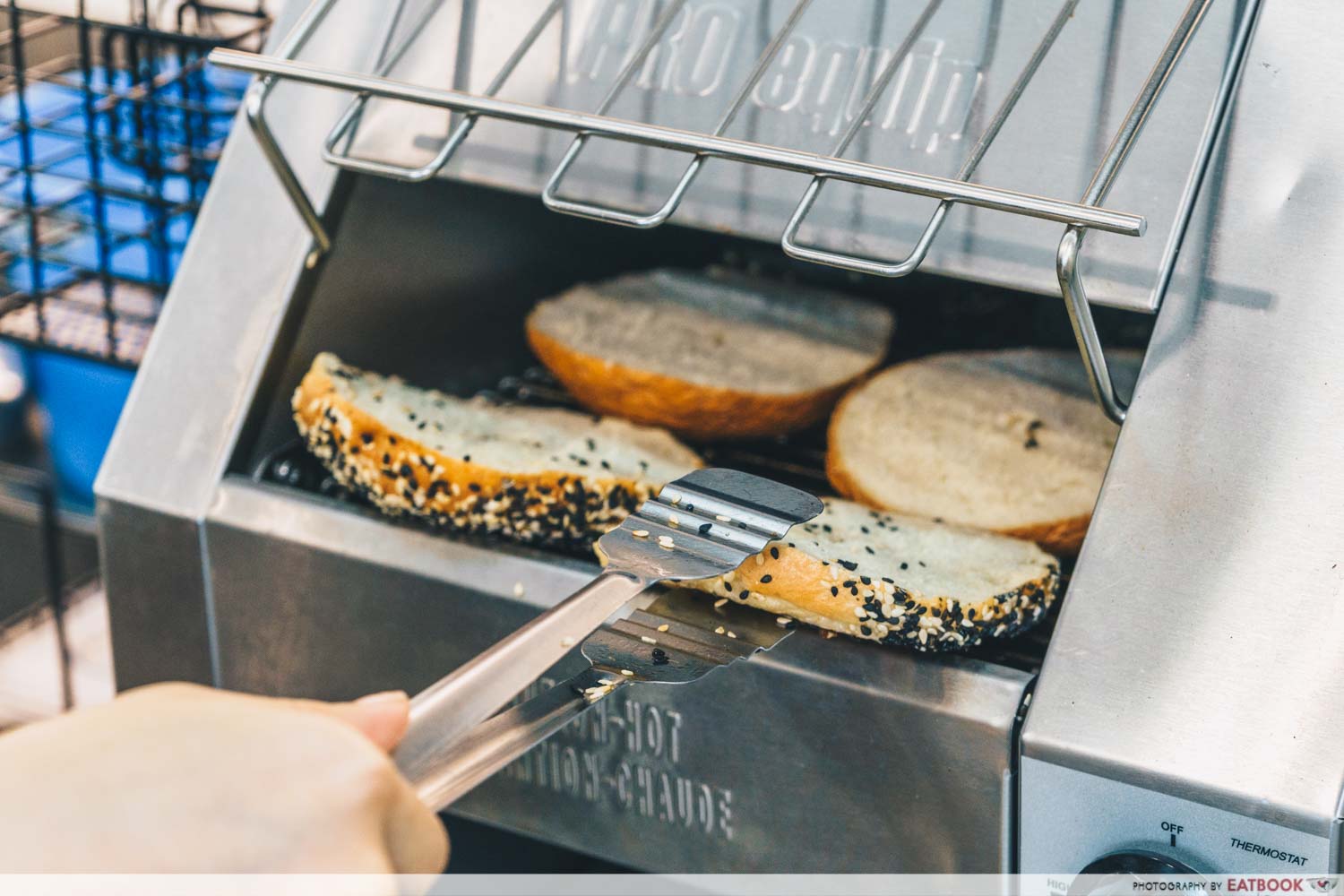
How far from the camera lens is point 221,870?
1.73 feet

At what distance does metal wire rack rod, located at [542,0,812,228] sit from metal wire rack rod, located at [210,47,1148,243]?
23 mm

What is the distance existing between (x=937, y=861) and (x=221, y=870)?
49 cm

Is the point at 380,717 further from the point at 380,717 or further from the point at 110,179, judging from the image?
the point at 110,179

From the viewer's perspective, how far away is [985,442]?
1.11m

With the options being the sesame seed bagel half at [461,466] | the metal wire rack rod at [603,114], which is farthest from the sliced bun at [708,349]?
the metal wire rack rod at [603,114]

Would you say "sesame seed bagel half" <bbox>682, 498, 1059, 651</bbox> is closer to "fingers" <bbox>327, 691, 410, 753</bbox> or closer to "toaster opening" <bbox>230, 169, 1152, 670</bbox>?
"toaster opening" <bbox>230, 169, 1152, 670</bbox>

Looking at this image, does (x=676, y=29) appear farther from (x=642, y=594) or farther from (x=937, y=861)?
(x=937, y=861)

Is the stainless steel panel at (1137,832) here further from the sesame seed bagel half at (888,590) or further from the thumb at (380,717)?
the thumb at (380,717)

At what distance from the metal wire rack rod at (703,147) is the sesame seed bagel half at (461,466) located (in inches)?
7.4

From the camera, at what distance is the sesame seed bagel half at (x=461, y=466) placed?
0.95m

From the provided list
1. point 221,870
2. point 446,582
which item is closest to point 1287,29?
point 446,582

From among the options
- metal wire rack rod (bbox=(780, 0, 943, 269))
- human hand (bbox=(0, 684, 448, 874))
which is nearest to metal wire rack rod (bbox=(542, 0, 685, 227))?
metal wire rack rod (bbox=(780, 0, 943, 269))

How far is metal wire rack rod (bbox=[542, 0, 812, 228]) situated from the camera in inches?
32.4

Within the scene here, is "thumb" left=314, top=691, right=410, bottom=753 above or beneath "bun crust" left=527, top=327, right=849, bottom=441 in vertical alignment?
above
